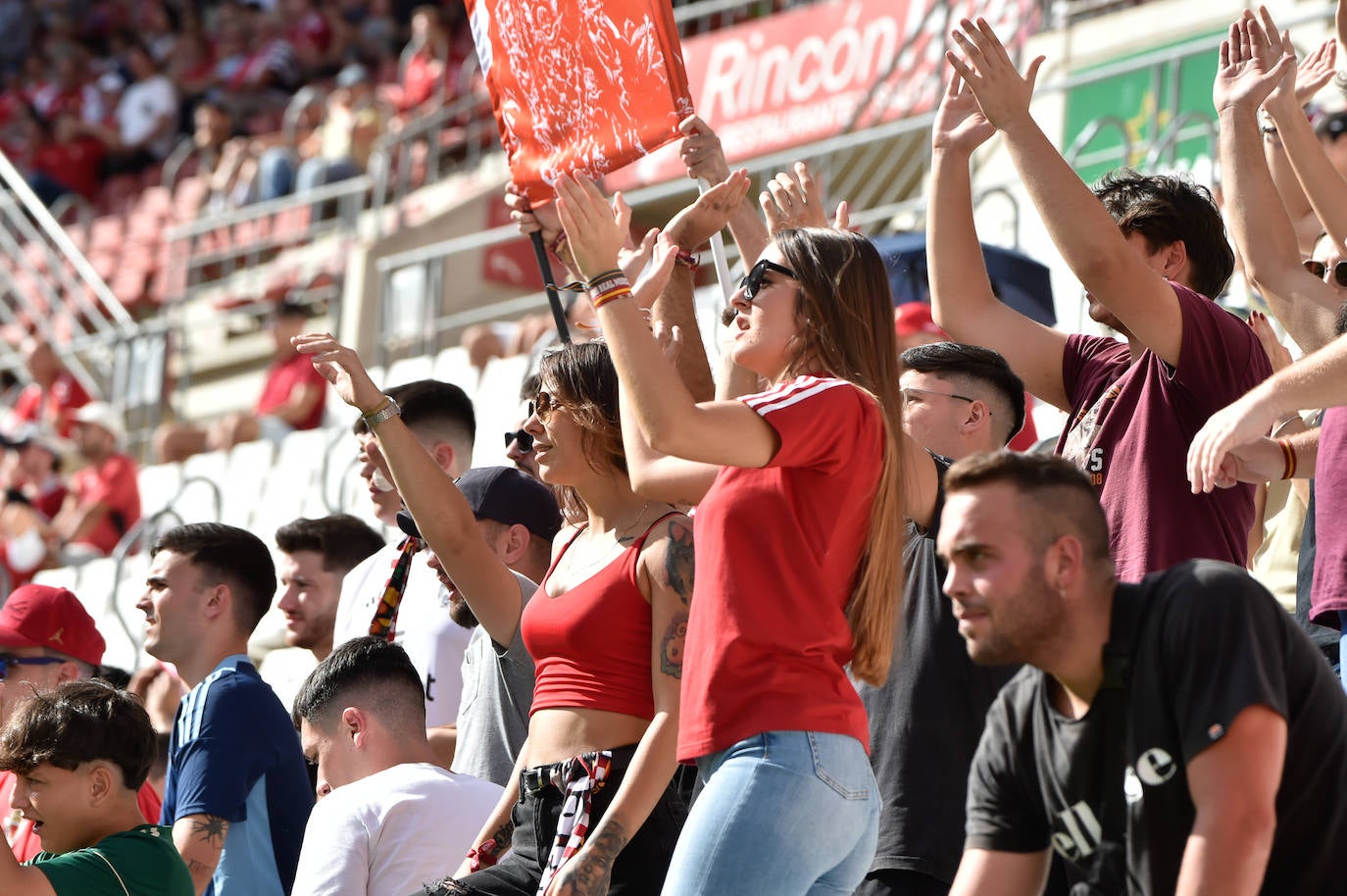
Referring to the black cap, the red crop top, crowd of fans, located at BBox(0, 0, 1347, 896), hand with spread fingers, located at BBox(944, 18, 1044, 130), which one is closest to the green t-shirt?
crowd of fans, located at BBox(0, 0, 1347, 896)

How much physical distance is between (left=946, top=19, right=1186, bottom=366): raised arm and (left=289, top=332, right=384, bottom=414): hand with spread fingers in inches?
58.2

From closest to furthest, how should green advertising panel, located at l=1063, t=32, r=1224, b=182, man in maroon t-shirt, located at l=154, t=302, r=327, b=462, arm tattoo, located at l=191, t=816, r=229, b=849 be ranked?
arm tattoo, located at l=191, t=816, r=229, b=849, green advertising panel, located at l=1063, t=32, r=1224, b=182, man in maroon t-shirt, located at l=154, t=302, r=327, b=462

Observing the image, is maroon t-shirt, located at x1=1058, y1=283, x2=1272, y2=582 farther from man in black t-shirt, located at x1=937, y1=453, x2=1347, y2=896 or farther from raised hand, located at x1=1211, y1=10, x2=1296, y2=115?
man in black t-shirt, located at x1=937, y1=453, x2=1347, y2=896

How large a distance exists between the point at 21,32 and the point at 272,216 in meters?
6.65

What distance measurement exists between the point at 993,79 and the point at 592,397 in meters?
1.01

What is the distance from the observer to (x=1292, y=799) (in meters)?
2.73

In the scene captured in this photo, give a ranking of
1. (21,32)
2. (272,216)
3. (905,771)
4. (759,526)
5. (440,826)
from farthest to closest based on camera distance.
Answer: (21,32)
(272,216)
(440,826)
(905,771)
(759,526)

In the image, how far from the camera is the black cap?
16.2 ft

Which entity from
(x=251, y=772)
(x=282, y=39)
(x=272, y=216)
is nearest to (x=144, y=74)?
(x=282, y=39)

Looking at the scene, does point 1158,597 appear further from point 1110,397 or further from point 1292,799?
point 1110,397

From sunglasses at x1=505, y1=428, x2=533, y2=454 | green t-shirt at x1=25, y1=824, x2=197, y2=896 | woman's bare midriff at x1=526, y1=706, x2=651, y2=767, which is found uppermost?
sunglasses at x1=505, y1=428, x2=533, y2=454

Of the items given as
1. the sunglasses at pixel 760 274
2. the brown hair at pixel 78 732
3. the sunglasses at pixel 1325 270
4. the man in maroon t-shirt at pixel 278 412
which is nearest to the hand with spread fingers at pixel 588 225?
the sunglasses at pixel 760 274

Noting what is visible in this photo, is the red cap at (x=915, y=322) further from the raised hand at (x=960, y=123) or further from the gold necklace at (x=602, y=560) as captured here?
the gold necklace at (x=602, y=560)

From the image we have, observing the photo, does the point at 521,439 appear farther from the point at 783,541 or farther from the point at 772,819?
the point at 772,819
